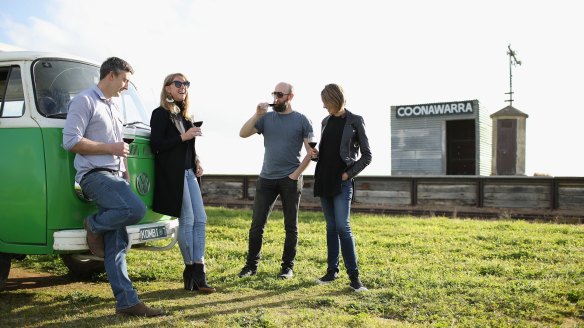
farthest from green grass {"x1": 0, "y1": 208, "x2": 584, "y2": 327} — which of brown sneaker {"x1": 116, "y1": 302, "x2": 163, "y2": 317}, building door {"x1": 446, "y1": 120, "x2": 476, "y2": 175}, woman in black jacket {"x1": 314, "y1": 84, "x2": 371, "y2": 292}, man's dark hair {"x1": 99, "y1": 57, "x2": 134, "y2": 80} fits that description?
building door {"x1": 446, "y1": 120, "x2": 476, "y2": 175}

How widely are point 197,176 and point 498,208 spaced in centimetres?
1361

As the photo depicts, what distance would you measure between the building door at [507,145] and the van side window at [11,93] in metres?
26.3

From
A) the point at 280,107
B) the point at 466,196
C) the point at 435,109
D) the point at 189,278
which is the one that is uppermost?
the point at 435,109

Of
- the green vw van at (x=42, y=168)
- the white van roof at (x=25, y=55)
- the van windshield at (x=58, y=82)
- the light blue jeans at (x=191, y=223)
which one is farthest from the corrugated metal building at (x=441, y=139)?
the white van roof at (x=25, y=55)

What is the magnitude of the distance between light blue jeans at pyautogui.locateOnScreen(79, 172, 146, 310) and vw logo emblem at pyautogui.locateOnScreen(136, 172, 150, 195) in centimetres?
91

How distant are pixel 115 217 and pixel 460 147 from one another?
2718 centimetres

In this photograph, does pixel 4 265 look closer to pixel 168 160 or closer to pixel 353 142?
pixel 168 160

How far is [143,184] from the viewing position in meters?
5.90

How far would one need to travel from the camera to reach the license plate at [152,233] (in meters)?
5.71

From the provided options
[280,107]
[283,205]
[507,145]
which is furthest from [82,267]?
[507,145]

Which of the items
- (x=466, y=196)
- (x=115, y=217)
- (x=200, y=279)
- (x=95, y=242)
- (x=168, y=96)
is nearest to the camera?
(x=115, y=217)

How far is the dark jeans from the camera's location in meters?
6.61

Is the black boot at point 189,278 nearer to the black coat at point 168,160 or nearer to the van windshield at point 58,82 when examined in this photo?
the black coat at point 168,160

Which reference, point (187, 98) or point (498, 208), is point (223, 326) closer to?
point (187, 98)
